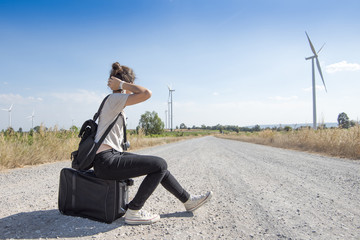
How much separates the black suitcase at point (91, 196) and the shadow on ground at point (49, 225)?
0.26ft

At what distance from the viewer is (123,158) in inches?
93.7

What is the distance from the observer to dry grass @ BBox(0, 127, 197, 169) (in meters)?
6.44

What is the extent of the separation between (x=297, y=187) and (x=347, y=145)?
711cm

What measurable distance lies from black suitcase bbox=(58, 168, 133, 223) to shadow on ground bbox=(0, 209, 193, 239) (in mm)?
80

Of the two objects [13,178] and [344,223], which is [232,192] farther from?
[13,178]

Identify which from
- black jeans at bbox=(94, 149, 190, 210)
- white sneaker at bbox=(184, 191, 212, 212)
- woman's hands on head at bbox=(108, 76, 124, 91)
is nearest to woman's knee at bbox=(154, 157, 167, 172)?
black jeans at bbox=(94, 149, 190, 210)

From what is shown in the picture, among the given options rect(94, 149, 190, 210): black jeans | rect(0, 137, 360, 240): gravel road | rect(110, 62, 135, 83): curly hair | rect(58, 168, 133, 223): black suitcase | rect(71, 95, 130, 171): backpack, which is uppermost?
rect(110, 62, 135, 83): curly hair

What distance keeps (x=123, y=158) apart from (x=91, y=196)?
59cm

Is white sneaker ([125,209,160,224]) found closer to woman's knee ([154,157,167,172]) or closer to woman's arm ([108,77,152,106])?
woman's knee ([154,157,167,172])

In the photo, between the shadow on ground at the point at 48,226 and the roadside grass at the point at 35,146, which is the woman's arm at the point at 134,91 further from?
the roadside grass at the point at 35,146

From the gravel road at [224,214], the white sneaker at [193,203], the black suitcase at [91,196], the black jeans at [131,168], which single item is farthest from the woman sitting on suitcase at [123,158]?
the white sneaker at [193,203]

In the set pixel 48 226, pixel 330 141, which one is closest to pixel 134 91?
pixel 48 226

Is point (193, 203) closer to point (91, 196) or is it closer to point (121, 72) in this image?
point (91, 196)

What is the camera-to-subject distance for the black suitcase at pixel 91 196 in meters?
2.45
